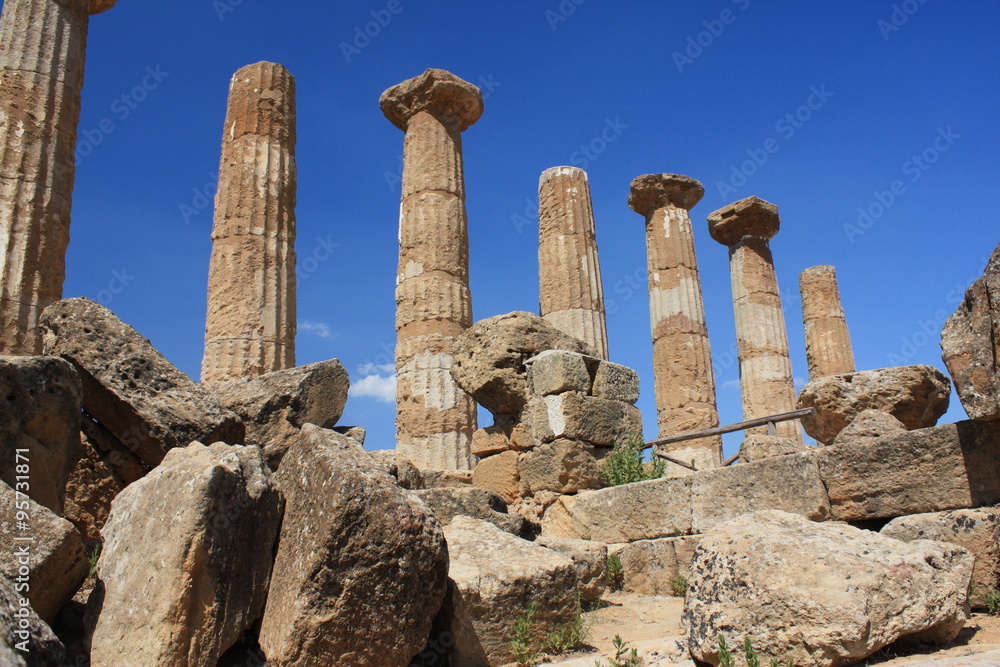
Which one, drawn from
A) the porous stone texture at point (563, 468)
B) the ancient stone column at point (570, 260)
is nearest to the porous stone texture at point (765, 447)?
the porous stone texture at point (563, 468)

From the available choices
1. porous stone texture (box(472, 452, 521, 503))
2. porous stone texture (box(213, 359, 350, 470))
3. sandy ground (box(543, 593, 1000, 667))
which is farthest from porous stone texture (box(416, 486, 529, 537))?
porous stone texture (box(472, 452, 521, 503))

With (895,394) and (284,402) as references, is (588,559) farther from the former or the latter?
(895,394)

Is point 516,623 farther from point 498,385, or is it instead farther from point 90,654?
point 498,385

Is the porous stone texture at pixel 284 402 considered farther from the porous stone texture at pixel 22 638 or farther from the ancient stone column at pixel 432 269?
the ancient stone column at pixel 432 269

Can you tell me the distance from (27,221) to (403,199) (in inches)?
236

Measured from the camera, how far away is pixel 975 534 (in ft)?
15.1

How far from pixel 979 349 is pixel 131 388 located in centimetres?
507

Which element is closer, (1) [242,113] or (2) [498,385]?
(2) [498,385]

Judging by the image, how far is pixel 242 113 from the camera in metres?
11.6


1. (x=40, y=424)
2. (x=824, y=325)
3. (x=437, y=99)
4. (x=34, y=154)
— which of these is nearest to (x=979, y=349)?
(x=40, y=424)

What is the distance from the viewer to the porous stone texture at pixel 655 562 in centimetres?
585

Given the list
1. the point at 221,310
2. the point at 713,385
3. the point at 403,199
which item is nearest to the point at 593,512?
the point at 221,310

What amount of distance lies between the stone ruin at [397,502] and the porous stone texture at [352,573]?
0.01 m

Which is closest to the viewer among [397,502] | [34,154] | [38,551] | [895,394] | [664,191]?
[38,551]
